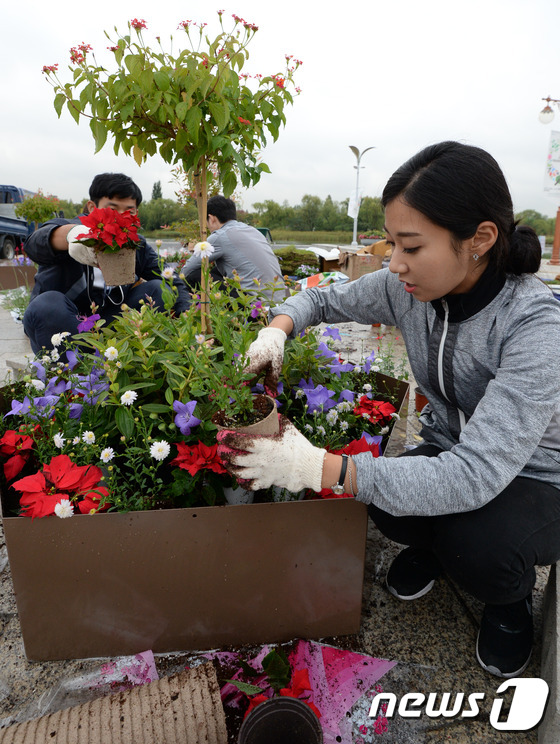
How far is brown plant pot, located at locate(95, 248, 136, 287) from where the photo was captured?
1.66 meters

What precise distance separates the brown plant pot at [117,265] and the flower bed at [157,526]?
1.47 ft

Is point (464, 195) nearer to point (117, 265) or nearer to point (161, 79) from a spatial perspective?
point (161, 79)

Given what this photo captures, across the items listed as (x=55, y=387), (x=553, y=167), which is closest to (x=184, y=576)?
(x=55, y=387)

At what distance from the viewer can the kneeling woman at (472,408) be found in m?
0.99

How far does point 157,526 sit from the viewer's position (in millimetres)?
1072

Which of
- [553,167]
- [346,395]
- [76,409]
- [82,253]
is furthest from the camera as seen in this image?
[553,167]

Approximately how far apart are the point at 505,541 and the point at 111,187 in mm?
2166

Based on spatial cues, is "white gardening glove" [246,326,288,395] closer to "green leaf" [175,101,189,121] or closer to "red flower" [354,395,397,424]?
"red flower" [354,395,397,424]

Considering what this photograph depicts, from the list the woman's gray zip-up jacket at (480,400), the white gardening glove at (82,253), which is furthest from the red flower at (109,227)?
the woman's gray zip-up jacket at (480,400)

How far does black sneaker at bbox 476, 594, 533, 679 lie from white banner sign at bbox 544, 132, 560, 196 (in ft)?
44.2

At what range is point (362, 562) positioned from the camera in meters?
1.20

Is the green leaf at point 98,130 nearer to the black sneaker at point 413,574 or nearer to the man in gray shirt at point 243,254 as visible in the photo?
the black sneaker at point 413,574

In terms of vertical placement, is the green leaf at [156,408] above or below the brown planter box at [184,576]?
above

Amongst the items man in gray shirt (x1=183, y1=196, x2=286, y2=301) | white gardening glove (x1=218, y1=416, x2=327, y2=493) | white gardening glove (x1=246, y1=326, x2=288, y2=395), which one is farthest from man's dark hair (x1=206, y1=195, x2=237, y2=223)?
white gardening glove (x1=218, y1=416, x2=327, y2=493)
